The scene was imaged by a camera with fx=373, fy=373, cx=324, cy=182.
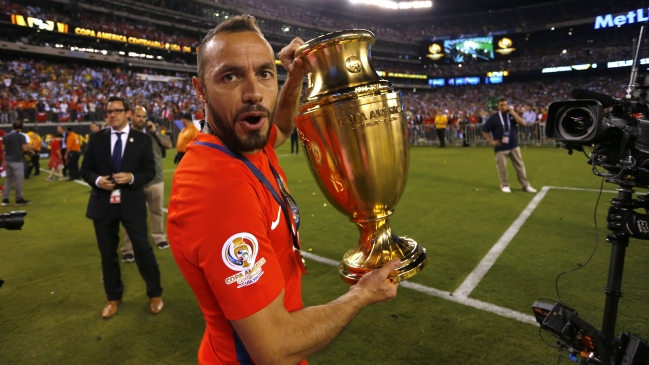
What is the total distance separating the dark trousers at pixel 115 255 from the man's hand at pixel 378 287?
3.49 meters

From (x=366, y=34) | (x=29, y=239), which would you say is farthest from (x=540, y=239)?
(x=29, y=239)

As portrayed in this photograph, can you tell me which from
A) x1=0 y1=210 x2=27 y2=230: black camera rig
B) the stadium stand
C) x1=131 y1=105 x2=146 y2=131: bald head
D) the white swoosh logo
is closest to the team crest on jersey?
the white swoosh logo

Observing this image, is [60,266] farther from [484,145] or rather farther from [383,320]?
[484,145]

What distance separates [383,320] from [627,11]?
170 feet

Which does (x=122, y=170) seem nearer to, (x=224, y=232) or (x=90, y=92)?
(x=224, y=232)

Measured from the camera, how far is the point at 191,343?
332cm

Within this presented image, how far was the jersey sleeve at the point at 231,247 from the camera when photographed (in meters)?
1.02

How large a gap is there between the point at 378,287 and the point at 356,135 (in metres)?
0.48

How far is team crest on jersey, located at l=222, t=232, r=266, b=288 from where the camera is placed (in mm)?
1017

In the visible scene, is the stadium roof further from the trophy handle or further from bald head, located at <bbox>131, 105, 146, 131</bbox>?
the trophy handle

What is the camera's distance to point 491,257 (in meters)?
4.74

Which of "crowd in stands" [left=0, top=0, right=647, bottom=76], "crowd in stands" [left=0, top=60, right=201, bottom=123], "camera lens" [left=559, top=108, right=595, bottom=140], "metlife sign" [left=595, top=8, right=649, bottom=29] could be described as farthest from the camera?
"metlife sign" [left=595, top=8, right=649, bottom=29]

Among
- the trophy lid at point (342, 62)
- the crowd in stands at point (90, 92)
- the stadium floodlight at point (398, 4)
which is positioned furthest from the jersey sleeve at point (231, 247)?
the stadium floodlight at point (398, 4)

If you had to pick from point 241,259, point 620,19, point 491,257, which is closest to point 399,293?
point 491,257
